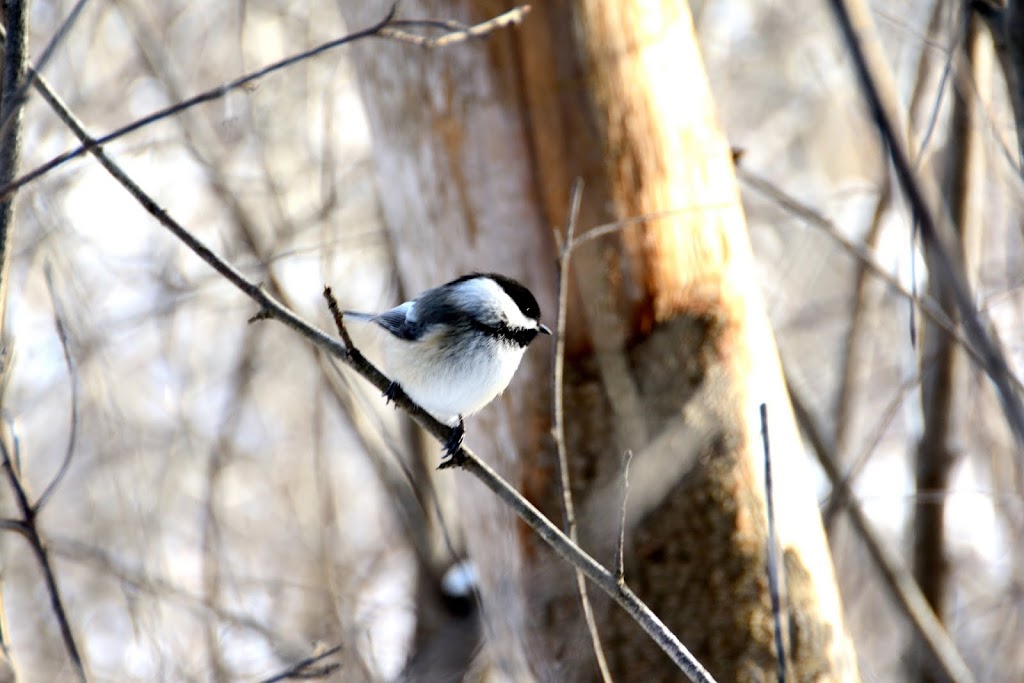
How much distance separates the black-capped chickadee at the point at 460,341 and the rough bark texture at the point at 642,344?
0.29 meters

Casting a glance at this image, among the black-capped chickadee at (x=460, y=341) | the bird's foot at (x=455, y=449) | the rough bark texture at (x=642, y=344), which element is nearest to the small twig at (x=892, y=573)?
the rough bark texture at (x=642, y=344)

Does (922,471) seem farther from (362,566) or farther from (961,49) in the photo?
(362,566)

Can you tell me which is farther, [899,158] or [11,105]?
[11,105]

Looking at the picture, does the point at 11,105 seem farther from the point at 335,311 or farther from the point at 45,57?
the point at 335,311

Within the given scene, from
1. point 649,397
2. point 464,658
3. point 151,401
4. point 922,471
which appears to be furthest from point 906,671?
point 151,401

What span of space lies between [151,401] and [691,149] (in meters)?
4.27

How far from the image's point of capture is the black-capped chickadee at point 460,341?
1838mm

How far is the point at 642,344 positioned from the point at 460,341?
1.69ft

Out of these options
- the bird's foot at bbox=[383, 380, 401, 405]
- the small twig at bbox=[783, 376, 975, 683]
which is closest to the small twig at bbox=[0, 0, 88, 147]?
the bird's foot at bbox=[383, 380, 401, 405]

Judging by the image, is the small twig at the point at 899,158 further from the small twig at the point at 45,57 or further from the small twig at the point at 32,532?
the small twig at the point at 32,532

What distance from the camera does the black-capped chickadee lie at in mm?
1838

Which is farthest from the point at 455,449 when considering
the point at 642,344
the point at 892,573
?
the point at 892,573

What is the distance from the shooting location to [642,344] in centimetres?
216

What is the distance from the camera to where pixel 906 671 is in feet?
10.9
